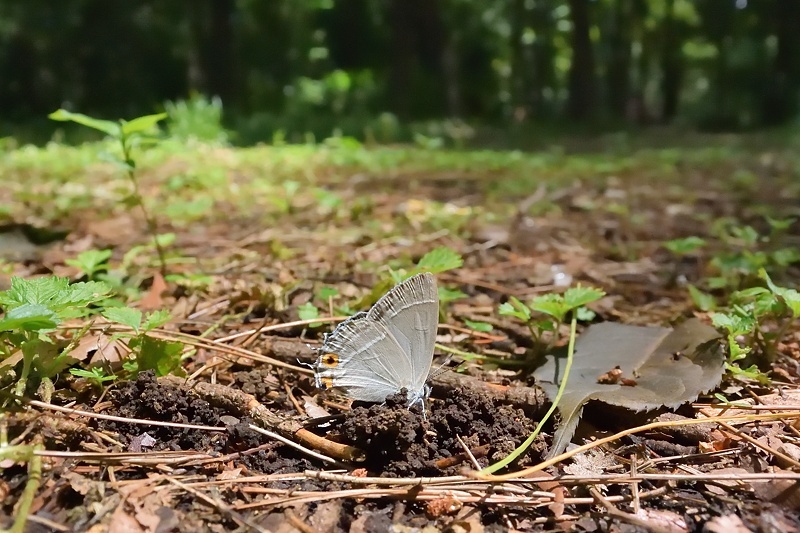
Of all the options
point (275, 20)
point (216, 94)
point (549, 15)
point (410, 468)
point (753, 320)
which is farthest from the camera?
point (549, 15)

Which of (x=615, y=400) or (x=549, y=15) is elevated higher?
(x=549, y=15)

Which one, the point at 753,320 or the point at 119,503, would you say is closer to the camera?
the point at 119,503

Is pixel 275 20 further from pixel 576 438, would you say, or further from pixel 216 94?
pixel 576 438

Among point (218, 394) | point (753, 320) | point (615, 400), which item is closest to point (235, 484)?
point (218, 394)

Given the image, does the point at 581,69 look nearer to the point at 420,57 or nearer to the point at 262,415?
the point at 420,57

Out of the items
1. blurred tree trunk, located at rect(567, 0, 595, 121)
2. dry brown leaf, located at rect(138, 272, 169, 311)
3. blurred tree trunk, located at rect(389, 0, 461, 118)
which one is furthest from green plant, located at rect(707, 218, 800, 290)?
blurred tree trunk, located at rect(567, 0, 595, 121)

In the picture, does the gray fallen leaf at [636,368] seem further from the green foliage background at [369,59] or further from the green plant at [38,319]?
the green foliage background at [369,59]

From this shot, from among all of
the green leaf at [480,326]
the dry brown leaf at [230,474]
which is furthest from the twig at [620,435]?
the green leaf at [480,326]
